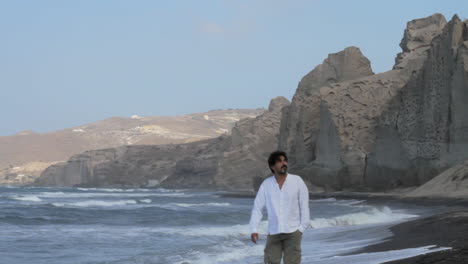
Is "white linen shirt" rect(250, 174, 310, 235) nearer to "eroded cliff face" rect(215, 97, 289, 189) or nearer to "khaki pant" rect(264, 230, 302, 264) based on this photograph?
"khaki pant" rect(264, 230, 302, 264)

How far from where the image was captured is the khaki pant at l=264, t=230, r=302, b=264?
781 cm

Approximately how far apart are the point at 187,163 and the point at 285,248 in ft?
388

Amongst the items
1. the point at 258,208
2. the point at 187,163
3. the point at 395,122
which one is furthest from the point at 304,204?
the point at 187,163

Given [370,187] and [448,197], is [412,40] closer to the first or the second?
[370,187]

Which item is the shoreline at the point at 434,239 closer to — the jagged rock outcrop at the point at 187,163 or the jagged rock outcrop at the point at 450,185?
the jagged rock outcrop at the point at 450,185

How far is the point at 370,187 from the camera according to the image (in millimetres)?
53312

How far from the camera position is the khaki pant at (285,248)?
7.81 meters

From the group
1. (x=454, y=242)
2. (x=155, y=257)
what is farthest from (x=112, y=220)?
(x=454, y=242)

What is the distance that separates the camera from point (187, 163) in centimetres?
12581

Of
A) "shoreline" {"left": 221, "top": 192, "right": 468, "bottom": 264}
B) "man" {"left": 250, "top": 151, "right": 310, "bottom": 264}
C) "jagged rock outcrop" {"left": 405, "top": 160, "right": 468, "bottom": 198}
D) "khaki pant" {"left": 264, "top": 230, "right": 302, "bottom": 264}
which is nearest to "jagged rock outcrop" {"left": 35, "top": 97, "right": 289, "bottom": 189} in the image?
"jagged rock outcrop" {"left": 405, "top": 160, "right": 468, "bottom": 198}

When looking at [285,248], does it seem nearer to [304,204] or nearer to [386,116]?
[304,204]

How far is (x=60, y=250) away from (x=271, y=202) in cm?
1236

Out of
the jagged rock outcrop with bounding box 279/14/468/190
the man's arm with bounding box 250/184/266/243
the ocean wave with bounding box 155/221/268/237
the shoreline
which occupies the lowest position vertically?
the ocean wave with bounding box 155/221/268/237

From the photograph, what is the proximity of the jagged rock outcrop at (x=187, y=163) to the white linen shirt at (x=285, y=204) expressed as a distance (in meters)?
66.0
